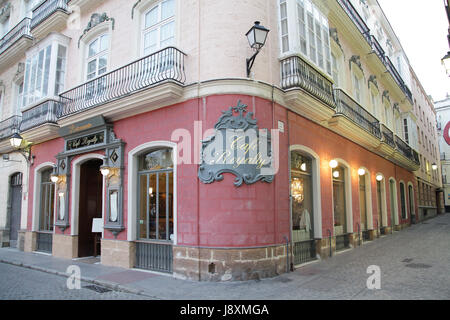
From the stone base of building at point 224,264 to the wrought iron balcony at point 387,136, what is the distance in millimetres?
11321

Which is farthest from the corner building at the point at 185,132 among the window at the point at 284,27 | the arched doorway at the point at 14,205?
the arched doorway at the point at 14,205

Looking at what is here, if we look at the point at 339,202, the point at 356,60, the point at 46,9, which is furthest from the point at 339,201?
the point at 46,9

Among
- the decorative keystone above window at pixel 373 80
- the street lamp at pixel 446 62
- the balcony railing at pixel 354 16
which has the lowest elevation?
the street lamp at pixel 446 62

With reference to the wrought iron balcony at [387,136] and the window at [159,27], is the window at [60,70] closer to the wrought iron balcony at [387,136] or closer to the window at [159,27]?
the window at [159,27]

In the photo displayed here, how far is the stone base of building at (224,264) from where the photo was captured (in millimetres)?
7105

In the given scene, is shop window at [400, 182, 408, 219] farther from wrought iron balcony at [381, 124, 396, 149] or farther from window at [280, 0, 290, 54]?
Answer: window at [280, 0, 290, 54]

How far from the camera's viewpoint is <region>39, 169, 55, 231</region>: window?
12.3 m

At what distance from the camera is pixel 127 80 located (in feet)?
29.5

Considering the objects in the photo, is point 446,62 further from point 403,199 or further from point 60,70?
point 403,199

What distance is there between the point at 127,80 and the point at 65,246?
235 inches

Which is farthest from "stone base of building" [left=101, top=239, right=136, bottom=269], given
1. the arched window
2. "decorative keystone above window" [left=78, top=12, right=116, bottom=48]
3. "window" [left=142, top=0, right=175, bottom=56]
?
"decorative keystone above window" [left=78, top=12, right=116, bottom=48]

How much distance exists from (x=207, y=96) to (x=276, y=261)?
4156mm
